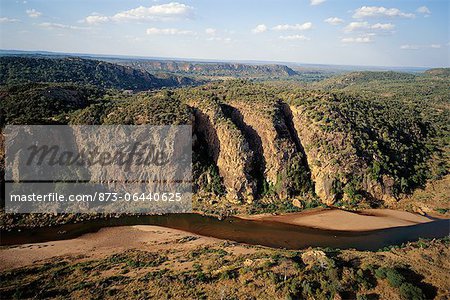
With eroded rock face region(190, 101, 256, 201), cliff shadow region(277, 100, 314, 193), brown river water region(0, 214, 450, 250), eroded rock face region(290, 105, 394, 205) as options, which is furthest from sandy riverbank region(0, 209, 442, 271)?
cliff shadow region(277, 100, 314, 193)

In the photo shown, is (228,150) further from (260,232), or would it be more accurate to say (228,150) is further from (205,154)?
(260,232)

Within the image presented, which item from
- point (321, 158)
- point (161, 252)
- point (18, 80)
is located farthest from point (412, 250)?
point (18, 80)

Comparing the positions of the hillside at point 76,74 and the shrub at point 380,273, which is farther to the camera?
the hillside at point 76,74

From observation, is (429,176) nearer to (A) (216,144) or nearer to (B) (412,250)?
(B) (412,250)

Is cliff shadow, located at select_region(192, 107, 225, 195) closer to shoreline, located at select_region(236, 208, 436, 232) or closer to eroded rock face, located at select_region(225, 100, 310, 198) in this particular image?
eroded rock face, located at select_region(225, 100, 310, 198)

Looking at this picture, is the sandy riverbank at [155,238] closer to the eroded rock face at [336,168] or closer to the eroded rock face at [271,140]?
the eroded rock face at [336,168]

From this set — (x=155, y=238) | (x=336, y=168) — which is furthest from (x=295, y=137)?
(x=155, y=238)

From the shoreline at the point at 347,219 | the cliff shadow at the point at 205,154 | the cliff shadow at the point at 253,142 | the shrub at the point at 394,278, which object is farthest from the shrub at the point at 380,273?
the cliff shadow at the point at 205,154
